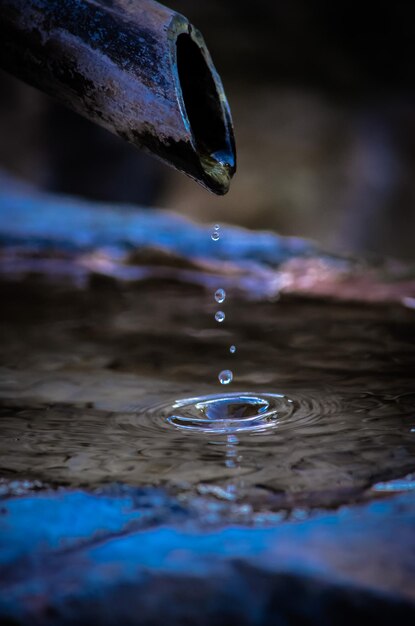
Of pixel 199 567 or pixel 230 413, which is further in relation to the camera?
pixel 230 413

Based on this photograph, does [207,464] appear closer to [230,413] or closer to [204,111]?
[230,413]

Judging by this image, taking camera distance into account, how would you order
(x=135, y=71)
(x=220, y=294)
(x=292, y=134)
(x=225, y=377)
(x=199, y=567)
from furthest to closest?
(x=292, y=134)
(x=220, y=294)
(x=225, y=377)
(x=135, y=71)
(x=199, y=567)

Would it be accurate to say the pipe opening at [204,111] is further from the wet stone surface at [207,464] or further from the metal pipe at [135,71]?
the wet stone surface at [207,464]

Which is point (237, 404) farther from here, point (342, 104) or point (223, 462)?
point (342, 104)

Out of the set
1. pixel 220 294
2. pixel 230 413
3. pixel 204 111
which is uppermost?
pixel 204 111

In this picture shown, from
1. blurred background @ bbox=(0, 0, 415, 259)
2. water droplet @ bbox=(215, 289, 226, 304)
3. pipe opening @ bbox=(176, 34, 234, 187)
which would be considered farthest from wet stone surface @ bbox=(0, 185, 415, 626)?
blurred background @ bbox=(0, 0, 415, 259)

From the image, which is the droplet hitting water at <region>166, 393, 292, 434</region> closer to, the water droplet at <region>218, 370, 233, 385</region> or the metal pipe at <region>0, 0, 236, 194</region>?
the water droplet at <region>218, 370, 233, 385</region>

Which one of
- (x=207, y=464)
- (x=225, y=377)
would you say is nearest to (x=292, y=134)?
(x=225, y=377)

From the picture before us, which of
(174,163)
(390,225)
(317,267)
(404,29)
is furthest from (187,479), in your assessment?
(404,29)
